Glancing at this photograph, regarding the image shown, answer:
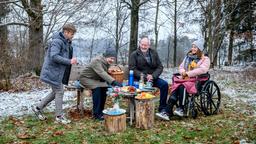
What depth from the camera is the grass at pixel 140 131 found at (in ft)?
17.7

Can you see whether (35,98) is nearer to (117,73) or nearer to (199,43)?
(117,73)

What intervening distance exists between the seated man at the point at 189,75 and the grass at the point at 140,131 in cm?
26

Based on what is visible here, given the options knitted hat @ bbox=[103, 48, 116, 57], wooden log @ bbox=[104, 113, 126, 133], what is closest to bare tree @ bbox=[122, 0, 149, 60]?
knitted hat @ bbox=[103, 48, 116, 57]

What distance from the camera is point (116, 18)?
28953 millimetres

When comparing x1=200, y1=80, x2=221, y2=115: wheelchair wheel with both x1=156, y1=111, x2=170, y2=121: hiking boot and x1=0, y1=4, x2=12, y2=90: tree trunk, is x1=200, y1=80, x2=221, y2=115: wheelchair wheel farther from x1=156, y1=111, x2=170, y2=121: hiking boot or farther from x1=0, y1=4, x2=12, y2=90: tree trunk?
x1=0, y1=4, x2=12, y2=90: tree trunk

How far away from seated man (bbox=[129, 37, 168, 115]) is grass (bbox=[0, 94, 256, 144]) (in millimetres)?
590

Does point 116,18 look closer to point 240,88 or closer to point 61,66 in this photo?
point 240,88

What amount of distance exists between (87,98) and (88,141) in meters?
3.68

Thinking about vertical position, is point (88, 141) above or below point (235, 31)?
below

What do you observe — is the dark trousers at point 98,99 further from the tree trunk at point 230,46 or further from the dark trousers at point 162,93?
the tree trunk at point 230,46

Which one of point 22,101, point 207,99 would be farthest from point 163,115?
point 22,101

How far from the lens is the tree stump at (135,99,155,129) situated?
5982mm

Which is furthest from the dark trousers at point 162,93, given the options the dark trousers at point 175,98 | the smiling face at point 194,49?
the smiling face at point 194,49

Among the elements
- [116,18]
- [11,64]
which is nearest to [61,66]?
[11,64]
